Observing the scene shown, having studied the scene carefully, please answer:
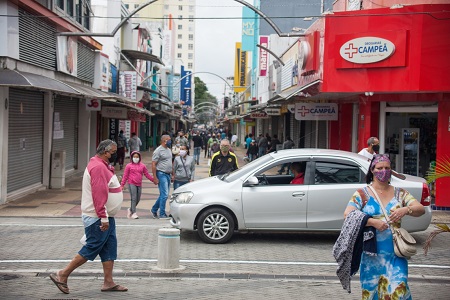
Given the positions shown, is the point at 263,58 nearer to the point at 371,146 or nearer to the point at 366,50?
the point at 366,50

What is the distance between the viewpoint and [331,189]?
11141 millimetres

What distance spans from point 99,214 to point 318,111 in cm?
1468

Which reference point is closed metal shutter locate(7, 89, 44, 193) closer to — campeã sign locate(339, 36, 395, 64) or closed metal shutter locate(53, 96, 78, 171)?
closed metal shutter locate(53, 96, 78, 171)

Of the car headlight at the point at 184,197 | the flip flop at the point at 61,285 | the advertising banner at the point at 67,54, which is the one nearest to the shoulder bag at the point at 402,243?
the flip flop at the point at 61,285

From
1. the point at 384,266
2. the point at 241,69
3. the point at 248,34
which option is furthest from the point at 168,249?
the point at 241,69

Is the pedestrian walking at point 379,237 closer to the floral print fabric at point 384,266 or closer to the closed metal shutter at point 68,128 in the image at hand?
the floral print fabric at point 384,266

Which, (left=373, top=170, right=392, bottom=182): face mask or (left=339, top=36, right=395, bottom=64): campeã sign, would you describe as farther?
(left=339, top=36, right=395, bottom=64): campeã sign

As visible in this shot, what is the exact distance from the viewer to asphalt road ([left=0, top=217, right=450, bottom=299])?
326 inches

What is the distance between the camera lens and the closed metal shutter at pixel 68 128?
75.7ft

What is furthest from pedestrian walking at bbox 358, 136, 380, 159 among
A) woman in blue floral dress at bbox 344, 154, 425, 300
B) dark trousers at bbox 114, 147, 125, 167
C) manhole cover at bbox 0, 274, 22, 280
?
dark trousers at bbox 114, 147, 125, 167

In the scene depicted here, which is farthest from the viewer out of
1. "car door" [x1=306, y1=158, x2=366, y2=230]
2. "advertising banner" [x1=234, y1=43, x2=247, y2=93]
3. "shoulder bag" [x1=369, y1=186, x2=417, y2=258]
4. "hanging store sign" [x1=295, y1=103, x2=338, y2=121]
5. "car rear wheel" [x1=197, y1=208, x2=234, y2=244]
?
"advertising banner" [x1=234, y1=43, x2=247, y2=93]

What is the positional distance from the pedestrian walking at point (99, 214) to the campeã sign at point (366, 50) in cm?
1061

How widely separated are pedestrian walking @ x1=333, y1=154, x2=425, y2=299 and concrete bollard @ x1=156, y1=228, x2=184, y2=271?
12.1 ft

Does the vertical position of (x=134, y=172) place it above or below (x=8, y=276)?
above
